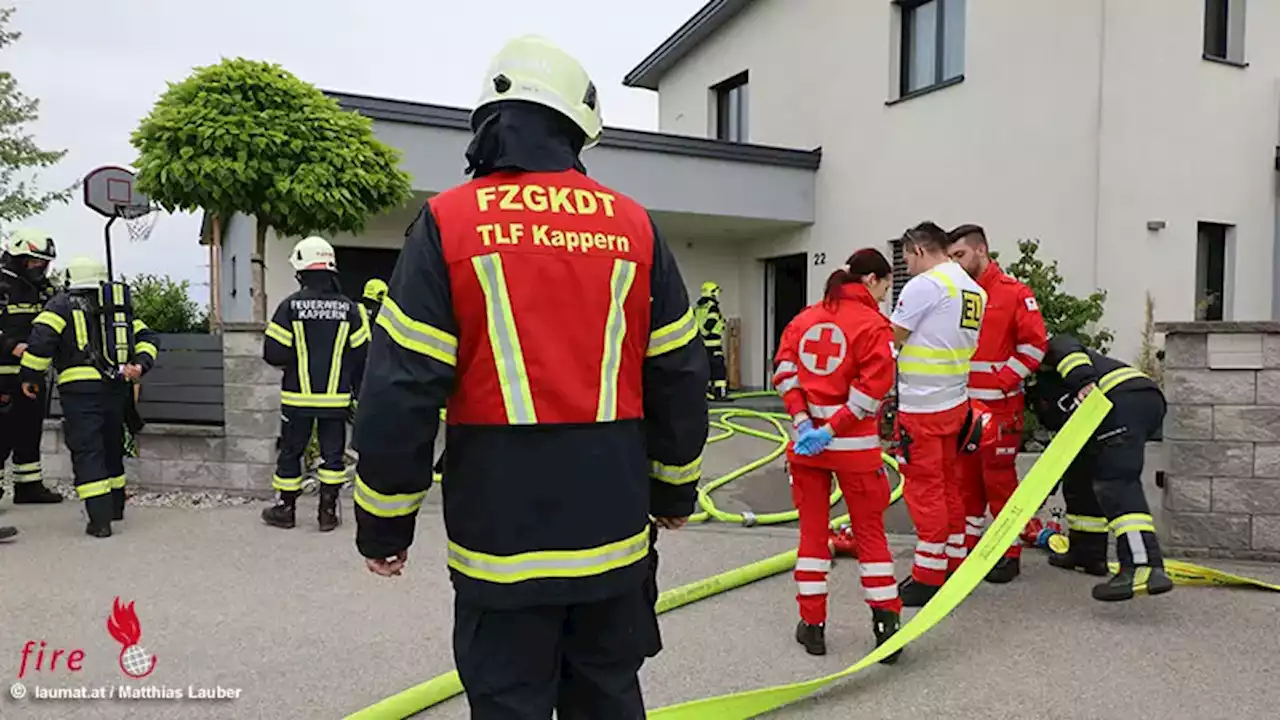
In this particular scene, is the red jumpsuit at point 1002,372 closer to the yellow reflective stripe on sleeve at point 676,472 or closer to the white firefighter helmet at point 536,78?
the yellow reflective stripe on sleeve at point 676,472

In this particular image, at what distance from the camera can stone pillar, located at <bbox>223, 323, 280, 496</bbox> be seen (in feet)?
23.2

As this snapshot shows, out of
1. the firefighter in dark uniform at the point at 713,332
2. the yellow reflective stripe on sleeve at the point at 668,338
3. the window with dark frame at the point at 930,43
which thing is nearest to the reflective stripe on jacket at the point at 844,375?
the yellow reflective stripe on sleeve at the point at 668,338

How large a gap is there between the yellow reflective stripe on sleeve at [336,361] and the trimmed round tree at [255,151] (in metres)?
2.23

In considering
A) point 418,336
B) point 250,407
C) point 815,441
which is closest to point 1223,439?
point 815,441

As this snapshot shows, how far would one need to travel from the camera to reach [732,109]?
16.4 m

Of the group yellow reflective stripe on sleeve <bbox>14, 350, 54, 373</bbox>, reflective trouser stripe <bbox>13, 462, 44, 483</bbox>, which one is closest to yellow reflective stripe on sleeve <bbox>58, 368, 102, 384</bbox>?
yellow reflective stripe on sleeve <bbox>14, 350, 54, 373</bbox>

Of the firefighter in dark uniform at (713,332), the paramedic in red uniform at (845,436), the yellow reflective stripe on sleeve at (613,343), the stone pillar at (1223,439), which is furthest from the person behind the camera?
the firefighter in dark uniform at (713,332)

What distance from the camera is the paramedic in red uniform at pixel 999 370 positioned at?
4844 millimetres

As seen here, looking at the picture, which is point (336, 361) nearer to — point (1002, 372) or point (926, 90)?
point (1002, 372)

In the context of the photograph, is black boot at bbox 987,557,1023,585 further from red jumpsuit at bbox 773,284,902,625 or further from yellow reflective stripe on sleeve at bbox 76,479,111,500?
yellow reflective stripe on sleeve at bbox 76,479,111,500

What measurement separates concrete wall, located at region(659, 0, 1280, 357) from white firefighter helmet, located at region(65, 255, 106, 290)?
9.44 m

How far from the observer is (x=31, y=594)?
4.70 metres

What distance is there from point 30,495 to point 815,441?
6.61 metres

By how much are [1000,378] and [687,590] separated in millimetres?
2148
